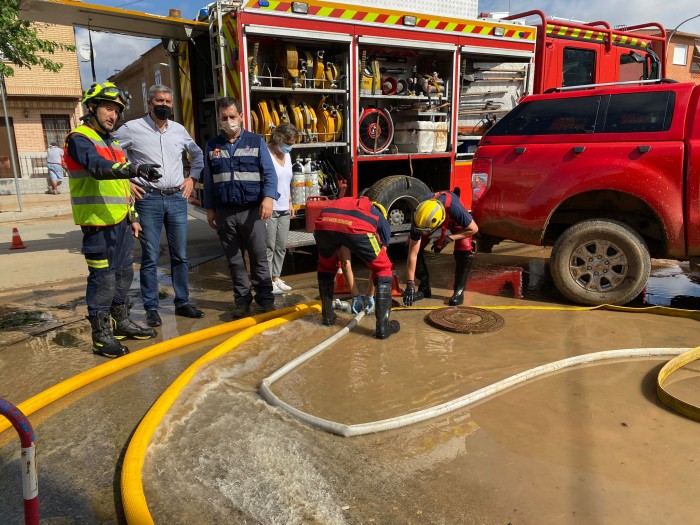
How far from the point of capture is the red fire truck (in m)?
5.66

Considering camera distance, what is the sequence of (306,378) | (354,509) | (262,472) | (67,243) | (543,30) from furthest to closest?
(67,243) < (543,30) < (306,378) < (262,472) < (354,509)

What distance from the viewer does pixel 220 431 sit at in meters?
2.98

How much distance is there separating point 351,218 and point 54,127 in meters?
19.5

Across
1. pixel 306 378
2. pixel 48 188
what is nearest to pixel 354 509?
pixel 306 378

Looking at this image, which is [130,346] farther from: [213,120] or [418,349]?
[213,120]

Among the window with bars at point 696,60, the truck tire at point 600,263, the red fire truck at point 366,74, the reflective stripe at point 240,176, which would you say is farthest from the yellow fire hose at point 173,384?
the window with bars at point 696,60

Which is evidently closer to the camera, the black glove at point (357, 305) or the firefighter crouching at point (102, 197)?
the firefighter crouching at point (102, 197)

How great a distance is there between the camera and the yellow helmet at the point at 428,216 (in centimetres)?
471

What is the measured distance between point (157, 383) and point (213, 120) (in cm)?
400

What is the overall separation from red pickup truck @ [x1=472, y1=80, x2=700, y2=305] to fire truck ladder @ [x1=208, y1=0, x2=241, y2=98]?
2.79m

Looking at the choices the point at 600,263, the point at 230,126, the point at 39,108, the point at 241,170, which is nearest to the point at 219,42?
the point at 230,126

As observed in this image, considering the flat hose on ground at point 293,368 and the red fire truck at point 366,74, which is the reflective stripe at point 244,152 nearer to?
the red fire truck at point 366,74

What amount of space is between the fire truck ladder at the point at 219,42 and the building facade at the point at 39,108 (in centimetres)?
A: 1595

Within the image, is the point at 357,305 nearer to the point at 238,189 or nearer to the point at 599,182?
the point at 238,189
